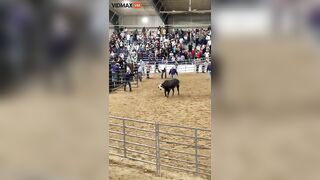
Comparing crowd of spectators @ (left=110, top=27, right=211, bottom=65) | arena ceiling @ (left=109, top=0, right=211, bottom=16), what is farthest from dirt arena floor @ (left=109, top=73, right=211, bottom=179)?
arena ceiling @ (left=109, top=0, right=211, bottom=16)

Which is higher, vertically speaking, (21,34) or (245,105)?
(21,34)

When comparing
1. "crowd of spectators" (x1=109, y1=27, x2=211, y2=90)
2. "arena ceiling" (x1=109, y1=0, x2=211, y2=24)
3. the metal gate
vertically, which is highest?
"arena ceiling" (x1=109, y1=0, x2=211, y2=24)

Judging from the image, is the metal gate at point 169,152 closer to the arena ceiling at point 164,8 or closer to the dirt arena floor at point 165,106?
the dirt arena floor at point 165,106

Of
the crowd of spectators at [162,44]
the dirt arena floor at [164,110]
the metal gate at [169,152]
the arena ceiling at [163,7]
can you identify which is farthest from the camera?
the arena ceiling at [163,7]

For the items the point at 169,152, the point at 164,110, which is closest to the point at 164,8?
the point at 164,110

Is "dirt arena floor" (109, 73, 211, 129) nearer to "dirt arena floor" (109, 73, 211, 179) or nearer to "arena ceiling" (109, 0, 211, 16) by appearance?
"dirt arena floor" (109, 73, 211, 179)

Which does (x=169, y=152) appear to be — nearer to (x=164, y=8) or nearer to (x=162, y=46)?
(x=162, y=46)

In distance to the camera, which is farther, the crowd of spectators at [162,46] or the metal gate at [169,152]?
the crowd of spectators at [162,46]

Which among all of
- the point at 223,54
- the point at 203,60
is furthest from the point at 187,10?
the point at 223,54

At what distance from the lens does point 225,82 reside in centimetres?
78

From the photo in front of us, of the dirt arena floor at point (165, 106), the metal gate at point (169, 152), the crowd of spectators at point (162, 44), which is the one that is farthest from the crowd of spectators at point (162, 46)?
the metal gate at point (169, 152)

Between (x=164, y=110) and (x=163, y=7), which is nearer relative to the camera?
(x=164, y=110)

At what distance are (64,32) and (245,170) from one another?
19.3 inches

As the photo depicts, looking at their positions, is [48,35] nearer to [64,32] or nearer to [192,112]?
[64,32]
